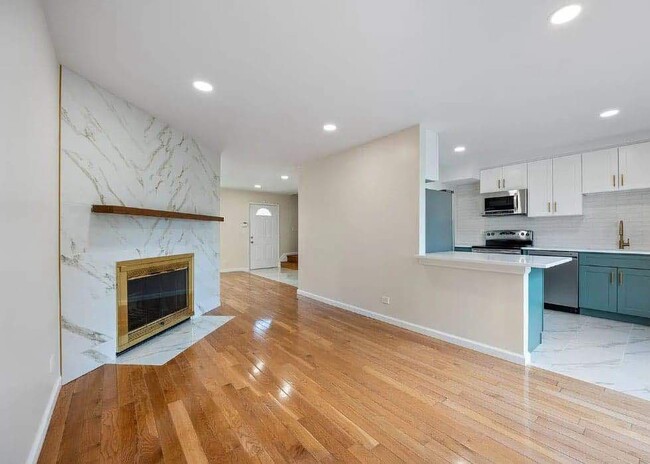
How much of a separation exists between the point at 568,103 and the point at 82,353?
5141mm

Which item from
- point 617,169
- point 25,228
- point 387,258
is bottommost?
point 387,258

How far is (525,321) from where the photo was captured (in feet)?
8.79

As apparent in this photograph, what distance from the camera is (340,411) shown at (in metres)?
1.97

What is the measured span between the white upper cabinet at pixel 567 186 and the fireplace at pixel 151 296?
18.6ft

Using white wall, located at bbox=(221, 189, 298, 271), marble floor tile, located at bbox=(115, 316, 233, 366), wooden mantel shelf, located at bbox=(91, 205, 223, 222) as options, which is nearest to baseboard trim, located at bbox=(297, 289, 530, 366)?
marble floor tile, located at bbox=(115, 316, 233, 366)

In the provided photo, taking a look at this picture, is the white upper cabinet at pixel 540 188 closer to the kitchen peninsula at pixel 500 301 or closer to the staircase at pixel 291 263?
the kitchen peninsula at pixel 500 301

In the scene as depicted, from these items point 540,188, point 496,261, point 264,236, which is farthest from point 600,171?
point 264,236

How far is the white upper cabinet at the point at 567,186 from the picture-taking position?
4.33 m

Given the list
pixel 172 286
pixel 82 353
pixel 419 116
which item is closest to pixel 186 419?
pixel 82 353

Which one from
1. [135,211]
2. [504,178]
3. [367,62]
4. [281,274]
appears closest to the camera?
[367,62]

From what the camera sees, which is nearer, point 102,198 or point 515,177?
point 102,198

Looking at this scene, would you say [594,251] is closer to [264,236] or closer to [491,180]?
[491,180]

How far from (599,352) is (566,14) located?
3102 mm

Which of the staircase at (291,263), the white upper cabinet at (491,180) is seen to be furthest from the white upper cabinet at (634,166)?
the staircase at (291,263)
